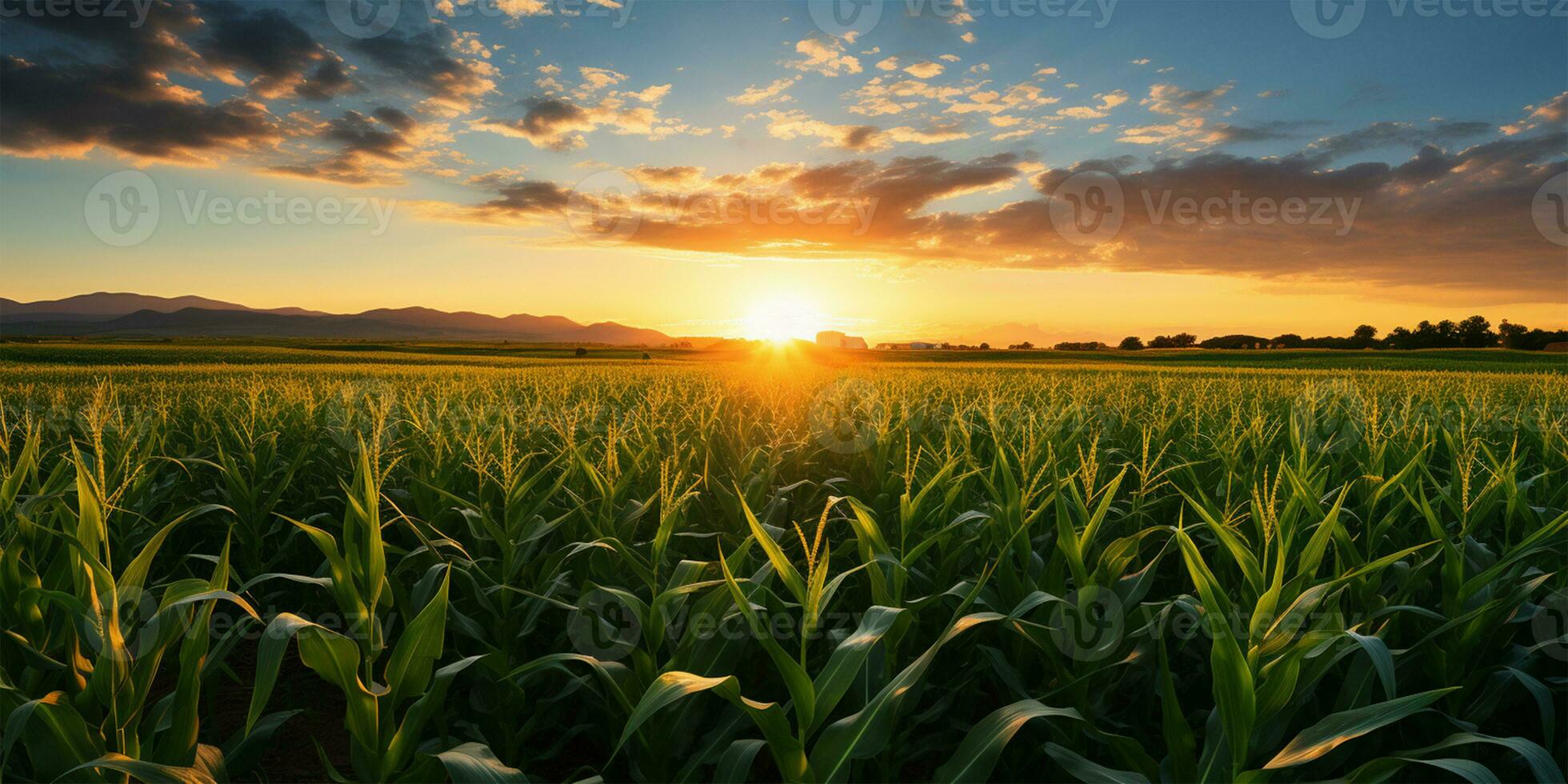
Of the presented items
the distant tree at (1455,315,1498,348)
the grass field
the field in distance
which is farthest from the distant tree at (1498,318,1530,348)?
the grass field

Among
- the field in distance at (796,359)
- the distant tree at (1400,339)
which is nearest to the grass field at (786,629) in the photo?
the field in distance at (796,359)

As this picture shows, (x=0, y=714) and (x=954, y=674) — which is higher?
(x=0, y=714)

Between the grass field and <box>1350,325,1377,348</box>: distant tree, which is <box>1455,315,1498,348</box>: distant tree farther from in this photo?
the grass field

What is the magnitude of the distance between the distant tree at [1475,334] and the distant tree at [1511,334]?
0.94m

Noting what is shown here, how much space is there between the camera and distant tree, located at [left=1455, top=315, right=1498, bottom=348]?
249ft

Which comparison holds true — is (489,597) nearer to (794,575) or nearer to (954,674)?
(794,575)

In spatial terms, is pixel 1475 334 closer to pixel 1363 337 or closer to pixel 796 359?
pixel 1363 337

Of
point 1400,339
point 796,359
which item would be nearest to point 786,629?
point 796,359

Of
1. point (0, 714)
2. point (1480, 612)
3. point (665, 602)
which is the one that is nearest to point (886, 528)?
point (665, 602)

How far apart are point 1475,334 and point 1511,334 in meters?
5.03

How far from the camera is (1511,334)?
79062 millimetres

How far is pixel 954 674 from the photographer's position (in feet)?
10.0

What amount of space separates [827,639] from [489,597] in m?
1.51

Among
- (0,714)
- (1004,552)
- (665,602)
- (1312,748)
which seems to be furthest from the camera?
(1004,552)
